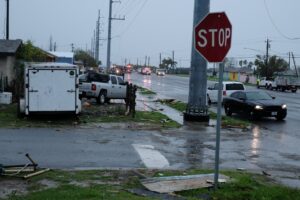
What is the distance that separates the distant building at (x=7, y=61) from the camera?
2983 centimetres

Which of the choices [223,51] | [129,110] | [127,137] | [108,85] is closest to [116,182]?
[223,51]

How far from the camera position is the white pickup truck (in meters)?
31.2

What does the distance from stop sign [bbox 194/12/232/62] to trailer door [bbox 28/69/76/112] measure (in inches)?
495

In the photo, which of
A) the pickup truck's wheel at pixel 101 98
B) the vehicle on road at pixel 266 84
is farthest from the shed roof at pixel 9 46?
the vehicle on road at pixel 266 84

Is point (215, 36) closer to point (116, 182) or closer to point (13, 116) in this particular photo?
point (116, 182)

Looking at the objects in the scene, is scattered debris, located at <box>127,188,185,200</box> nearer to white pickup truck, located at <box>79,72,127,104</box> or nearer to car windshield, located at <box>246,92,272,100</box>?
car windshield, located at <box>246,92,272,100</box>

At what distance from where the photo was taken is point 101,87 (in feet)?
103

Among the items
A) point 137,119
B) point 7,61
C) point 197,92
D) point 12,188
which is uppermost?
point 7,61

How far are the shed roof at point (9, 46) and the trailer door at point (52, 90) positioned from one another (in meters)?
10.5

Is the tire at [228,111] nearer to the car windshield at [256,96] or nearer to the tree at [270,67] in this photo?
the car windshield at [256,96]

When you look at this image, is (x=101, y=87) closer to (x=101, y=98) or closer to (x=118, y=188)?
(x=101, y=98)

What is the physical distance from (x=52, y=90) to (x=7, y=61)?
11.6 m

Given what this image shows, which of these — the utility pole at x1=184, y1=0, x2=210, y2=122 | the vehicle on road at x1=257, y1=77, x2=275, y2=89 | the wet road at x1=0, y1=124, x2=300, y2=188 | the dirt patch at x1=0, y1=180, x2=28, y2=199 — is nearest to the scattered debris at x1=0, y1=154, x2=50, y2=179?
the dirt patch at x1=0, y1=180, x2=28, y2=199

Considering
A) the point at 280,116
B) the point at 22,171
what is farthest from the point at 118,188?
the point at 280,116
